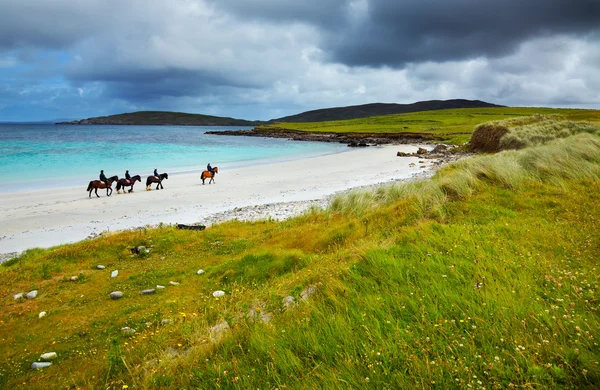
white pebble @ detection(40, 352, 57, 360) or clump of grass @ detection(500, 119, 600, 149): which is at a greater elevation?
clump of grass @ detection(500, 119, 600, 149)

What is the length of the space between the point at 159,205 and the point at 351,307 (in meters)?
19.6

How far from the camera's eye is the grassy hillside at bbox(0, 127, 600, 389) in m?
3.27

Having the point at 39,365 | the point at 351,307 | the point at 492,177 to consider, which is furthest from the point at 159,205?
the point at 351,307

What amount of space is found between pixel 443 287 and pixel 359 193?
443 inches

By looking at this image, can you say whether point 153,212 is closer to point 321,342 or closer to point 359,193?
point 359,193

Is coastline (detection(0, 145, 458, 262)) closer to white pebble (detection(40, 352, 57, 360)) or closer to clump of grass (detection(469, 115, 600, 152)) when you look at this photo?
white pebble (detection(40, 352, 57, 360))

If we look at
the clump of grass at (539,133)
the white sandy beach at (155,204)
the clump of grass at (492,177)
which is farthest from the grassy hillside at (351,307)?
the clump of grass at (539,133)

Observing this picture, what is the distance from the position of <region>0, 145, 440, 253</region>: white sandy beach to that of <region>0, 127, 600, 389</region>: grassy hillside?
5804 mm

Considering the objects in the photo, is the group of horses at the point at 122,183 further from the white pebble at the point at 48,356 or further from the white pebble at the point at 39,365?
the white pebble at the point at 39,365

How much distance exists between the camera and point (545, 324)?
361 centimetres

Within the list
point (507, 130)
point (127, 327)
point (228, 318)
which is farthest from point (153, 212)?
point (507, 130)

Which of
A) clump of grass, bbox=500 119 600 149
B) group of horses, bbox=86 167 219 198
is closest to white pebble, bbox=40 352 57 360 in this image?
group of horses, bbox=86 167 219 198

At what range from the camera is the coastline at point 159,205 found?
1622cm

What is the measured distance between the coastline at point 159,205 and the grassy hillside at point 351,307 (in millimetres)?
5686
